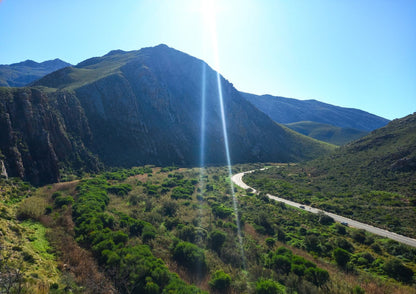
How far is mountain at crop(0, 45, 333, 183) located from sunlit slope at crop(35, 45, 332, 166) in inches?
13.3

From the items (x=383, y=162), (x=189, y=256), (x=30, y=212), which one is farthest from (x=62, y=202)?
(x=383, y=162)

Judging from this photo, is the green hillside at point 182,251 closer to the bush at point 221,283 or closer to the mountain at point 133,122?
the bush at point 221,283

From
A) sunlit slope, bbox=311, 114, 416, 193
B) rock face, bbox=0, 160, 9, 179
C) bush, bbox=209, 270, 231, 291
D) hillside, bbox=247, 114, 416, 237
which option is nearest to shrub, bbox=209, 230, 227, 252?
bush, bbox=209, 270, 231, 291

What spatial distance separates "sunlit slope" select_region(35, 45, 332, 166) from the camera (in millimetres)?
63406

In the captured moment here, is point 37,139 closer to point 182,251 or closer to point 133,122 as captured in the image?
point 133,122

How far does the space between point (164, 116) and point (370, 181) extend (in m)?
71.9

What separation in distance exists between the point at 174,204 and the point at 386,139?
6935 centimetres

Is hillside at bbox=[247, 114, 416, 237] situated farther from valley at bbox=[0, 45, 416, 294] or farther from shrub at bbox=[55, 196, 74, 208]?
shrub at bbox=[55, 196, 74, 208]

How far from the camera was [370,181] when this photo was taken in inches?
1706

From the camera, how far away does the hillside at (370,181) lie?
30750 millimetres

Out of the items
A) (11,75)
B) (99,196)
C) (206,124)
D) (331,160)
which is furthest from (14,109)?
(11,75)

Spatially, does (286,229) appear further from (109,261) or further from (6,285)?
(6,285)

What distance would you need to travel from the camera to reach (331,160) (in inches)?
2576

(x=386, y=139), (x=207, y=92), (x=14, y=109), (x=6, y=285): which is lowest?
(x=6, y=285)
